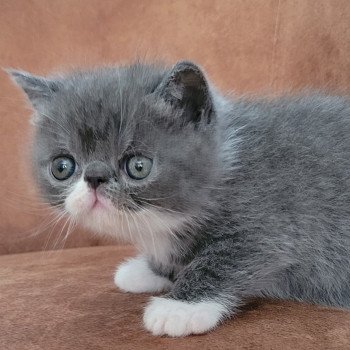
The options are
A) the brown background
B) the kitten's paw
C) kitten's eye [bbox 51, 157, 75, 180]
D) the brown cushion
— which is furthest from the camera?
the brown background

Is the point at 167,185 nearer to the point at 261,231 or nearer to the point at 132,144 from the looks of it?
the point at 132,144

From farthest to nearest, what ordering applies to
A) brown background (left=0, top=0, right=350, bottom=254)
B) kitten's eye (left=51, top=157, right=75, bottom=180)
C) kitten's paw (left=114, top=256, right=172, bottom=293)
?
1. brown background (left=0, top=0, right=350, bottom=254)
2. kitten's paw (left=114, top=256, right=172, bottom=293)
3. kitten's eye (left=51, top=157, right=75, bottom=180)

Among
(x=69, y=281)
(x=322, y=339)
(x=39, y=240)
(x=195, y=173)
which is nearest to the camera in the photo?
(x=322, y=339)

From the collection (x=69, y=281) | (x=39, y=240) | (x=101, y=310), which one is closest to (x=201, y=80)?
(x=101, y=310)

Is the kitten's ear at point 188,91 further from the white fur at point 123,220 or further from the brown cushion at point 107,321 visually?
the brown cushion at point 107,321

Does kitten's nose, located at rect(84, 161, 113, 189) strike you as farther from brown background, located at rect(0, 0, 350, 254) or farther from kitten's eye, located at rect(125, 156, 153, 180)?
brown background, located at rect(0, 0, 350, 254)

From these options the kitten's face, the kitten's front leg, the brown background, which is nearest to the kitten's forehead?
the kitten's face

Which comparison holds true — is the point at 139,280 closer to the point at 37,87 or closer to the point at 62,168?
the point at 62,168

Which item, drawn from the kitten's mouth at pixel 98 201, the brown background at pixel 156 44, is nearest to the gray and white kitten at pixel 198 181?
the kitten's mouth at pixel 98 201
